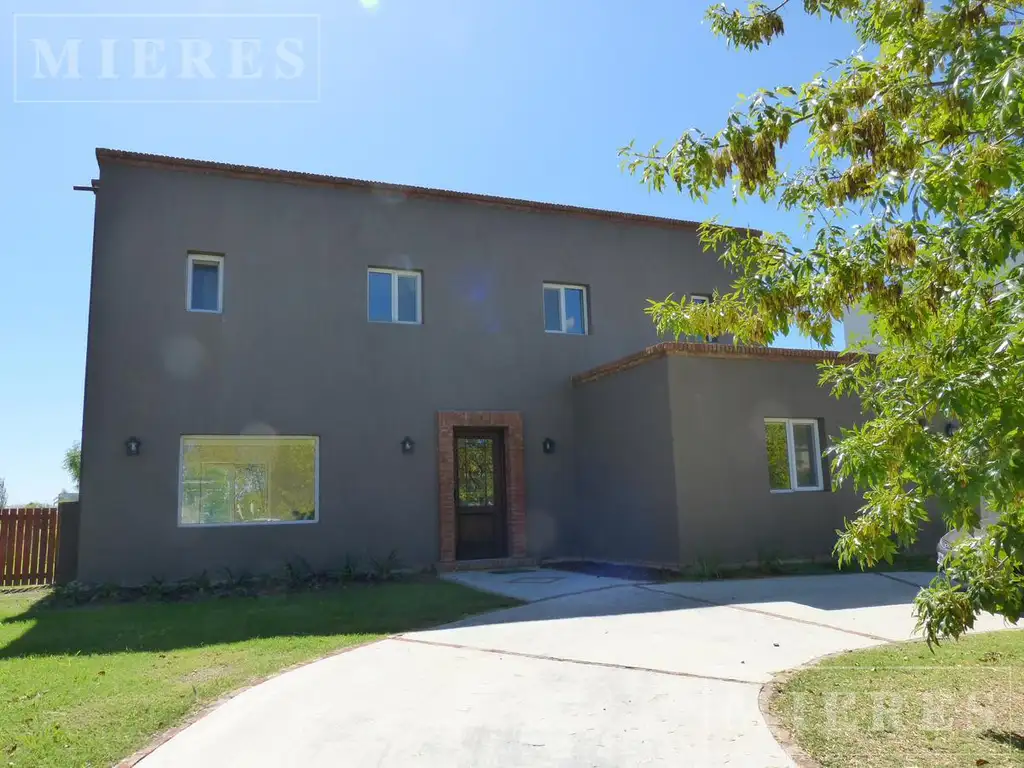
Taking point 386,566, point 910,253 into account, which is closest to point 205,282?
point 386,566

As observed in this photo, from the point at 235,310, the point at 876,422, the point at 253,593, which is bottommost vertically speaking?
the point at 253,593

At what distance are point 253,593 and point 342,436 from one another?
2698 mm

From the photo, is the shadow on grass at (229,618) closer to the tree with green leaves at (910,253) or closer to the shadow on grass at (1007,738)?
the shadow on grass at (1007,738)

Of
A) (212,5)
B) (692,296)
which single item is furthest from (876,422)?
(692,296)

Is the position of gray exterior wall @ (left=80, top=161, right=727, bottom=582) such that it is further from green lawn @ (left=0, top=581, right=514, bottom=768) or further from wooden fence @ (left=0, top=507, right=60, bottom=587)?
wooden fence @ (left=0, top=507, right=60, bottom=587)

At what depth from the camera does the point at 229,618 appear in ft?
26.5

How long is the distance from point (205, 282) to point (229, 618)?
5.63 meters

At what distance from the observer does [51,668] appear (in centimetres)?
584

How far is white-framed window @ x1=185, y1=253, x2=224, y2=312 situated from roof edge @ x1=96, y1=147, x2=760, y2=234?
134 centimetres

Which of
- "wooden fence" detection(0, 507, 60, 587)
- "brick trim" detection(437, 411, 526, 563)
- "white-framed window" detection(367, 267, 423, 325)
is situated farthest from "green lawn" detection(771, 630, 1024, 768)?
"wooden fence" detection(0, 507, 60, 587)

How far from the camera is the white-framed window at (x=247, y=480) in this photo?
11.1m

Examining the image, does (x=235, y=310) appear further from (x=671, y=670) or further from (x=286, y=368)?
(x=671, y=670)

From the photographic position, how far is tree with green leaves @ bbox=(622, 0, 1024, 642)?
2902 millimetres

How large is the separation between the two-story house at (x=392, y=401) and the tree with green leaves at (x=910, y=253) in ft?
21.3
